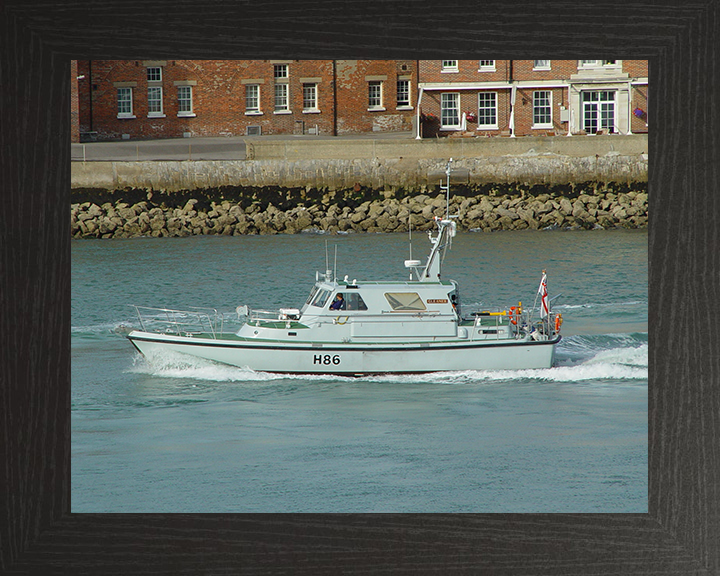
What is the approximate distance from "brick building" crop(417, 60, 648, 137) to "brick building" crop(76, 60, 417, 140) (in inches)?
70.5

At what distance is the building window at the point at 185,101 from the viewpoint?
1286 inches

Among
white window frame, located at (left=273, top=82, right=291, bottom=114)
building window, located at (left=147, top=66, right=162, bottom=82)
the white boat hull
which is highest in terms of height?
building window, located at (left=147, top=66, right=162, bottom=82)

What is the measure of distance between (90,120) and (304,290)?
1346 centimetres

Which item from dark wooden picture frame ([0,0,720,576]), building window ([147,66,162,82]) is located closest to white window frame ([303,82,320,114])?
building window ([147,66,162,82])

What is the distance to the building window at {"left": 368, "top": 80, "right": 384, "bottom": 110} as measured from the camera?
32.9m

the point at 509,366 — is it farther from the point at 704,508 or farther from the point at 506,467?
the point at 704,508

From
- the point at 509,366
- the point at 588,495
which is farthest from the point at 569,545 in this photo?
the point at 509,366

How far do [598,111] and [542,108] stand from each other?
159cm

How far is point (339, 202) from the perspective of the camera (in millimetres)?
28812

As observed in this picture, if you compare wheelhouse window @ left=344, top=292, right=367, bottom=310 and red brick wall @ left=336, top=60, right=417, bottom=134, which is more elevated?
red brick wall @ left=336, top=60, right=417, bottom=134

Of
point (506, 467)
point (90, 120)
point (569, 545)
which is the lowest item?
point (506, 467)

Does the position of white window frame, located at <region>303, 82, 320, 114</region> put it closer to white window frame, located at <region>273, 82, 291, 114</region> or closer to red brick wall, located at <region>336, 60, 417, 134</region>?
white window frame, located at <region>273, 82, 291, 114</region>

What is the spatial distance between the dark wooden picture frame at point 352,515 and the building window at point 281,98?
31.4 m

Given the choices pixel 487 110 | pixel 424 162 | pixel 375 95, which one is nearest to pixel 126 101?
pixel 375 95
